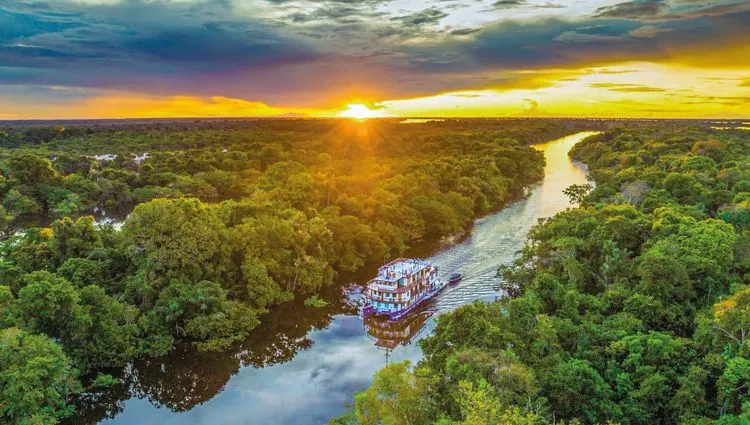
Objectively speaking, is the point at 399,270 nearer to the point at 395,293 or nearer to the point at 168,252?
the point at 395,293

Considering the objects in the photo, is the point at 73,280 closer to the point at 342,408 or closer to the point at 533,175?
the point at 342,408

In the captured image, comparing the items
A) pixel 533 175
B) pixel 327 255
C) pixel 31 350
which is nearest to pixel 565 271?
pixel 327 255

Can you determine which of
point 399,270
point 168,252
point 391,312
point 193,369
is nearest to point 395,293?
point 391,312

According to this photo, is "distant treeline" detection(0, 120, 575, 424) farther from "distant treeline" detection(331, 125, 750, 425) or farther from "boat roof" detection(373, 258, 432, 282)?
"distant treeline" detection(331, 125, 750, 425)

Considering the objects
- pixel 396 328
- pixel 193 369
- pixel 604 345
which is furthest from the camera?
pixel 396 328

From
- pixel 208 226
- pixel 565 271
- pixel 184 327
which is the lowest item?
pixel 184 327

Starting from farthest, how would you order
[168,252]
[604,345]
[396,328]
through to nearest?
[396,328]
[168,252]
[604,345]
